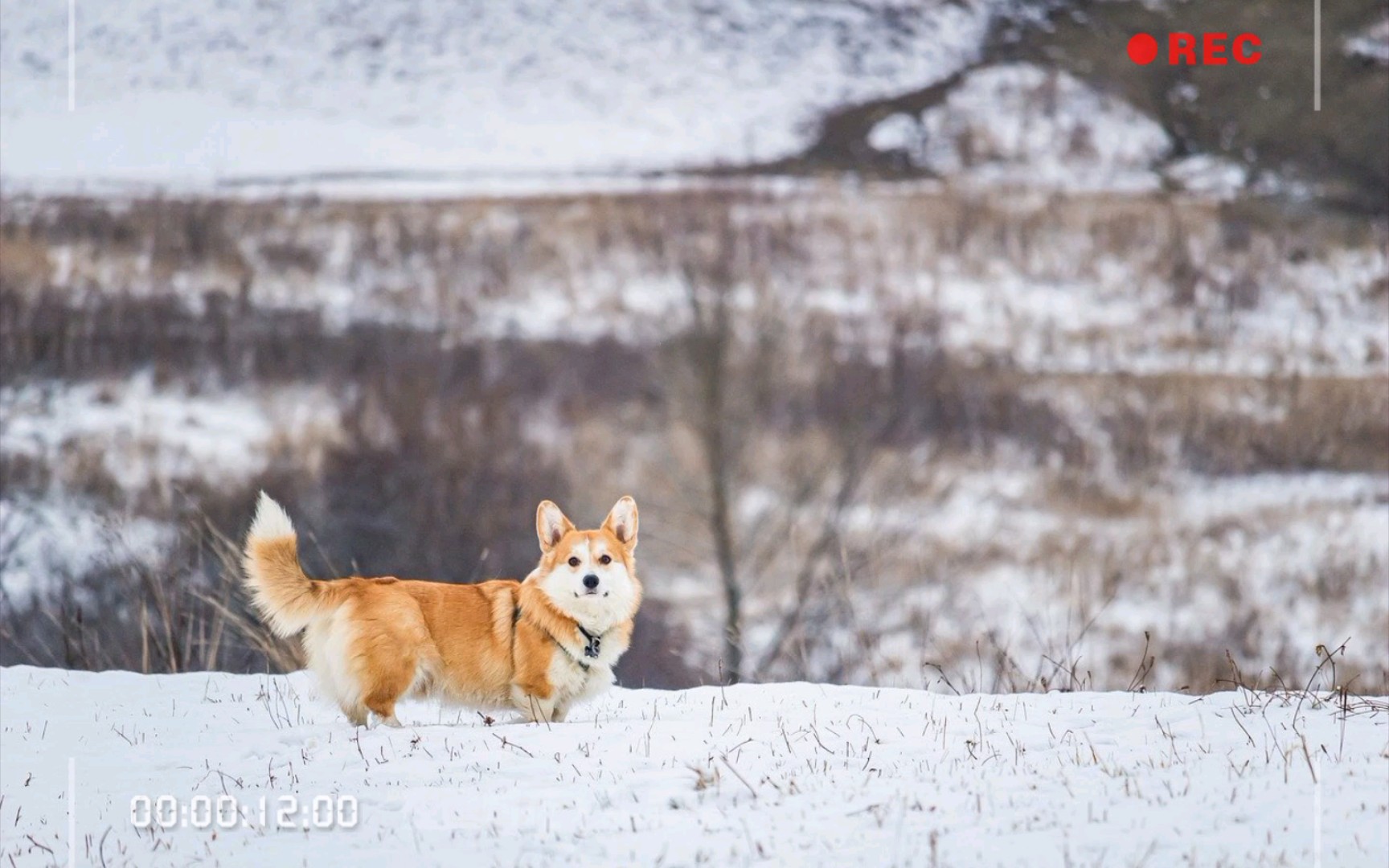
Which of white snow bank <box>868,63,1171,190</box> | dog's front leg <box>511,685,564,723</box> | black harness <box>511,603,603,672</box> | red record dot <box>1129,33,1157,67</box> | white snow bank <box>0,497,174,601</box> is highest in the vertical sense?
red record dot <box>1129,33,1157,67</box>

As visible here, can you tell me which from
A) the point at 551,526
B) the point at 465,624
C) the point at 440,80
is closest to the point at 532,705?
the point at 465,624

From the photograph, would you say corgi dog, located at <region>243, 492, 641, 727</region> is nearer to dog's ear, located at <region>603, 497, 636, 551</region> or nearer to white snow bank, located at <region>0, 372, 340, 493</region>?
dog's ear, located at <region>603, 497, 636, 551</region>

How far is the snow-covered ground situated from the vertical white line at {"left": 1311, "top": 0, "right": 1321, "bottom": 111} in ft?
98.8

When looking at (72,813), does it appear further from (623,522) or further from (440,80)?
(440,80)

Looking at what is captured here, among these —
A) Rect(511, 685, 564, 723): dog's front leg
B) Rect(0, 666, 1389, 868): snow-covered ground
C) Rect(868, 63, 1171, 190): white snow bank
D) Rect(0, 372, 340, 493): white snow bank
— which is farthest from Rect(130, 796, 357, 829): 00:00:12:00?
Rect(868, 63, 1171, 190): white snow bank

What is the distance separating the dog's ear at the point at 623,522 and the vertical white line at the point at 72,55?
28.2 m

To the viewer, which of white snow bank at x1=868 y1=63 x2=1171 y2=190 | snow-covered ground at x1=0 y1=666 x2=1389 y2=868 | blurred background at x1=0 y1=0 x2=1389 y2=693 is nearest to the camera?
snow-covered ground at x1=0 y1=666 x2=1389 y2=868

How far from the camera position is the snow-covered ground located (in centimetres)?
578

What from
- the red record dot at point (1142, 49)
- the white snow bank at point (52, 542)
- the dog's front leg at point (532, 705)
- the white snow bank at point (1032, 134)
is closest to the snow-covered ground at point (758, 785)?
the dog's front leg at point (532, 705)

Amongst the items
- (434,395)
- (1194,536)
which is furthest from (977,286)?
(434,395)

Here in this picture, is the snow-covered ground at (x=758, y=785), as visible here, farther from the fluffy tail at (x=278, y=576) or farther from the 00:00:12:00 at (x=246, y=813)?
the fluffy tail at (x=278, y=576)

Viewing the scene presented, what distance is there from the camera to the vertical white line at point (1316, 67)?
3366 centimetres

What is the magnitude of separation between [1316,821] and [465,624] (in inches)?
184

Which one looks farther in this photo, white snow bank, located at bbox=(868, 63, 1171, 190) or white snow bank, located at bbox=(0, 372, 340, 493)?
white snow bank, located at bbox=(868, 63, 1171, 190)
